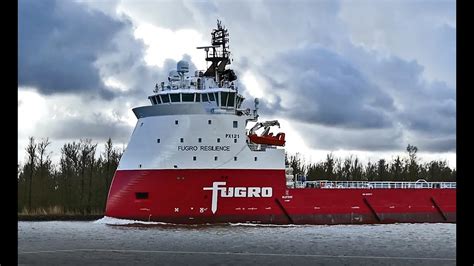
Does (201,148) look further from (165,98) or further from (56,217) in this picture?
(56,217)

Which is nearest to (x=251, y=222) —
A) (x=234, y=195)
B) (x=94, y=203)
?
(x=234, y=195)

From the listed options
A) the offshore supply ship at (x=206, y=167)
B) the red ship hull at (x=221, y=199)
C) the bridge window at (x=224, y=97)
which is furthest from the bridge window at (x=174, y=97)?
the red ship hull at (x=221, y=199)

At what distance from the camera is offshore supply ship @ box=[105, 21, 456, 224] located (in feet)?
78.4

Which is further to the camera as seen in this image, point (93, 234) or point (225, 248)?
point (93, 234)

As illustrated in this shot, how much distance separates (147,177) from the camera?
24156 millimetres

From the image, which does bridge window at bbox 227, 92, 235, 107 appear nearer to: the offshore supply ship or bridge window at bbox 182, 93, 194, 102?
the offshore supply ship

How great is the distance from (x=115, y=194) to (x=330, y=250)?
394 inches

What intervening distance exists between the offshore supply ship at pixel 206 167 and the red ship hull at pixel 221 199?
1.5 inches

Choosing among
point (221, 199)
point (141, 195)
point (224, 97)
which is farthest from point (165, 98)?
point (221, 199)

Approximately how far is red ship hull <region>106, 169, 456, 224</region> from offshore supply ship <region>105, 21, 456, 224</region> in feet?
0.12

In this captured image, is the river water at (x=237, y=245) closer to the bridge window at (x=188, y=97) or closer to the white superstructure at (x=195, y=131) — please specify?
the white superstructure at (x=195, y=131)

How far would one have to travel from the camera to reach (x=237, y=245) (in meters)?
19.0
